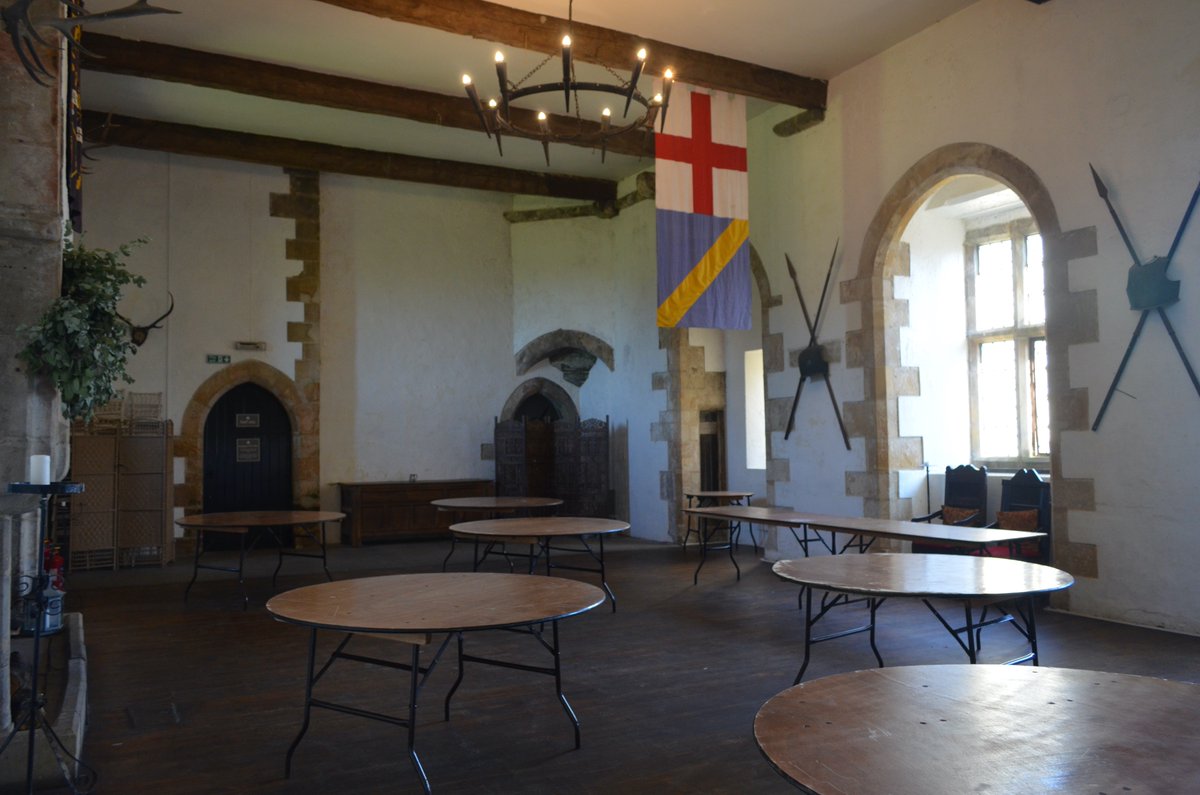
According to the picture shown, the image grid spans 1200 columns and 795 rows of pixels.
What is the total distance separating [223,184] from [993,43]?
7.82 metres

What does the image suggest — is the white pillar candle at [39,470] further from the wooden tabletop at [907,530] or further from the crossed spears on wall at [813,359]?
the crossed spears on wall at [813,359]

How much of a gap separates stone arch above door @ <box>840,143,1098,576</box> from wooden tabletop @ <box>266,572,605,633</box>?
12.7 ft

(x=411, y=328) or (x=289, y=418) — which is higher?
(x=411, y=328)

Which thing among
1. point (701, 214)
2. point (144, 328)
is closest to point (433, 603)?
point (701, 214)

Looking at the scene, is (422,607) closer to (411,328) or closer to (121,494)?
(121,494)

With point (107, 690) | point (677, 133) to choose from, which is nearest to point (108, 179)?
point (677, 133)

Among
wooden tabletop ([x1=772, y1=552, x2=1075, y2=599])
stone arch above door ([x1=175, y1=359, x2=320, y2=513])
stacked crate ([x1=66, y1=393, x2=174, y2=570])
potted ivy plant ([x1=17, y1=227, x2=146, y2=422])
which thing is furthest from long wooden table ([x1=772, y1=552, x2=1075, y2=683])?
stone arch above door ([x1=175, y1=359, x2=320, y2=513])

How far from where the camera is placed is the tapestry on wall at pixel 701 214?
21.5 ft

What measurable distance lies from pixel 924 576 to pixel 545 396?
8.49 m

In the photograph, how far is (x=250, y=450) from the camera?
9586 millimetres

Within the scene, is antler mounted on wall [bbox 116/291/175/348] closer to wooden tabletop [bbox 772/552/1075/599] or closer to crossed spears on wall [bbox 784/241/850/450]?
crossed spears on wall [bbox 784/241/850/450]

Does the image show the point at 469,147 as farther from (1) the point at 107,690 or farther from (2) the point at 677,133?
(1) the point at 107,690

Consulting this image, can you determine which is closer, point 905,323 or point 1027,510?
point 1027,510

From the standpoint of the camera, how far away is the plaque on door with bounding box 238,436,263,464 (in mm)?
9539
